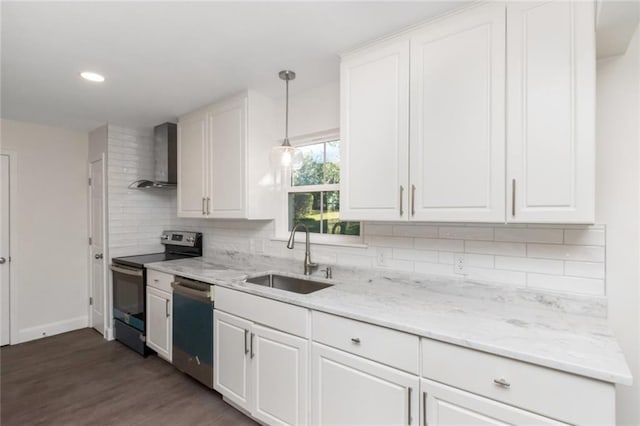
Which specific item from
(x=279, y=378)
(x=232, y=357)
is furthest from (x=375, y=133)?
(x=232, y=357)

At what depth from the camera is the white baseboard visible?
349cm

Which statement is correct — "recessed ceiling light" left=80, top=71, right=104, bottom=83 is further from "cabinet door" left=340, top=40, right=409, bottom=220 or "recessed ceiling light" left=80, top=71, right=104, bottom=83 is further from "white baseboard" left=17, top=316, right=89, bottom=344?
"white baseboard" left=17, top=316, right=89, bottom=344

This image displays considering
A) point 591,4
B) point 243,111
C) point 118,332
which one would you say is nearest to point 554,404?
point 591,4

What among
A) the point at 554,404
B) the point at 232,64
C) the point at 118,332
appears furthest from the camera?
the point at 118,332

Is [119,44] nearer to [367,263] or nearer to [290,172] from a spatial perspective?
[290,172]

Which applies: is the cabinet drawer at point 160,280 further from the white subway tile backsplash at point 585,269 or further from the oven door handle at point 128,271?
the white subway tile backsplash at point 585,269

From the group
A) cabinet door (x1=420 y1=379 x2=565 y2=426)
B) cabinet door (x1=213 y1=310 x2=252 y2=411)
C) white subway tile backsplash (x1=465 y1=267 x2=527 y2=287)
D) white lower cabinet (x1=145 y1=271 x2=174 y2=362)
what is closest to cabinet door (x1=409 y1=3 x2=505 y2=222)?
white subway tile backsplash (x1=465 y1=267 x2=527 y2=287)

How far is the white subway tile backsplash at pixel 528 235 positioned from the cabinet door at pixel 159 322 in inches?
102

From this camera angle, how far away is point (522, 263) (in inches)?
66.9

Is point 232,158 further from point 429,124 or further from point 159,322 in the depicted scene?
point 429,124

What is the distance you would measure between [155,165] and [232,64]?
6.74 feet

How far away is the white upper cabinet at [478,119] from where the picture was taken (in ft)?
4.36

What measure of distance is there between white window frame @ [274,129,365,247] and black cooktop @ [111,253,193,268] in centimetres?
136

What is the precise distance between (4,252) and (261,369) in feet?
10.9
